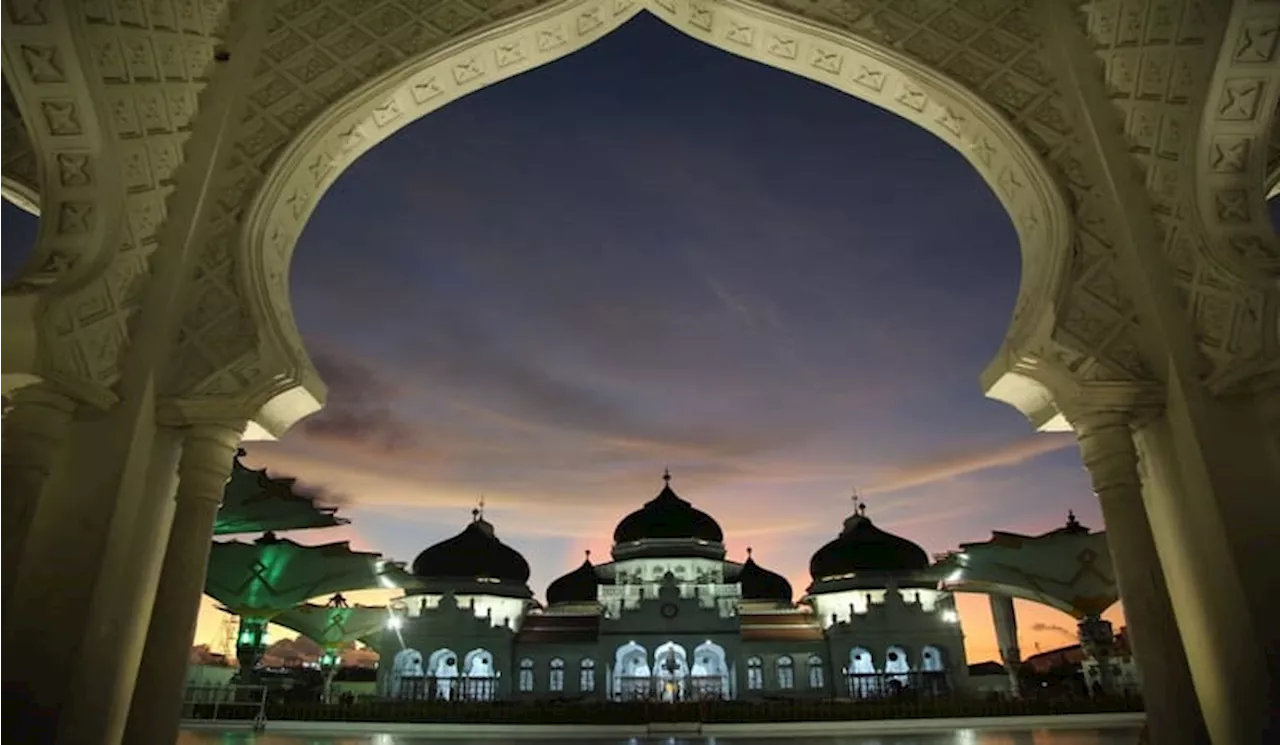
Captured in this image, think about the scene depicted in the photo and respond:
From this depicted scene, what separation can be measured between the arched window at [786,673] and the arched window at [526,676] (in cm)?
823

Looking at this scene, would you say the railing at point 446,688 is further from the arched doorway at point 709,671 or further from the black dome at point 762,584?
the black dome at point 762,584

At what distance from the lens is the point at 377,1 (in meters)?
5.37

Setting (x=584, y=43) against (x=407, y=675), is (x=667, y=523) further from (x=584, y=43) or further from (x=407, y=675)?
(x=584, y=43)

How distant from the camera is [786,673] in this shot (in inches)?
950

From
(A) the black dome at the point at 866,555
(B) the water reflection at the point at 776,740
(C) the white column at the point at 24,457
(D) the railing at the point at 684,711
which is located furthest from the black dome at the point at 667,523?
(C) the white column at the point at 24,457

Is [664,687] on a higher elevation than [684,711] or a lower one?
higher

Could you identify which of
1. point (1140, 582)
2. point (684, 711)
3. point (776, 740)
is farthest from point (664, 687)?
point (1140, 582)

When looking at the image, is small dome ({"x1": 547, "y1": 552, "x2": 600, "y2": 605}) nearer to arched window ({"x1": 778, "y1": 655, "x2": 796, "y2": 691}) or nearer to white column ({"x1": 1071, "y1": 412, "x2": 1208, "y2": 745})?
arched window ({"x1": 778, "y1": 655, "x2": 796, "y2": 691})

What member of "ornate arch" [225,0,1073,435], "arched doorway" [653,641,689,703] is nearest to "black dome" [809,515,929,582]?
"arched doorway" [653,641,689,703]

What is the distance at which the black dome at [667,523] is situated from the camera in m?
28.5

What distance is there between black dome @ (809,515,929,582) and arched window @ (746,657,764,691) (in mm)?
5916

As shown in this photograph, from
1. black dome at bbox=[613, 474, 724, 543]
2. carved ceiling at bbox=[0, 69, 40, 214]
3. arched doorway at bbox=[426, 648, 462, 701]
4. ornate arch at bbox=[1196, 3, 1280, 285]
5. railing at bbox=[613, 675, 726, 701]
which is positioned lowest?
railing at bbox=[613, 675, 726, 701]

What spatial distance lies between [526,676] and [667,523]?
7.80 m

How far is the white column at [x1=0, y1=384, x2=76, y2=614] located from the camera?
3529 mm
